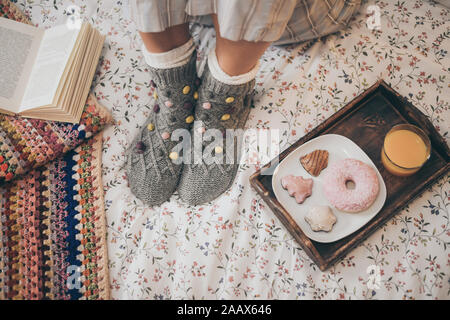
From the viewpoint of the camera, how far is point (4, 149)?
2.53 ft

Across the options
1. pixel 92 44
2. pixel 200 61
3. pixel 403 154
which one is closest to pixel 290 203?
pixel 403 154

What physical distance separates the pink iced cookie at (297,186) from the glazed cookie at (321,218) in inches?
1.5

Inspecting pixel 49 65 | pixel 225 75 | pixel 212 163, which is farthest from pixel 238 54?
pixel 49 65

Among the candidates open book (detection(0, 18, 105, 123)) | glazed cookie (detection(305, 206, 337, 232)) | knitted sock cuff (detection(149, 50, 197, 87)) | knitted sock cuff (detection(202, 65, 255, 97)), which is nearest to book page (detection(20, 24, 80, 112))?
open book (detection(0, 18, 105, 123))

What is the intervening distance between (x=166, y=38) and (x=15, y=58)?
47cm

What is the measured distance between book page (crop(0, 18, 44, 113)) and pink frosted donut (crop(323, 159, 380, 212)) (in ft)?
2.61

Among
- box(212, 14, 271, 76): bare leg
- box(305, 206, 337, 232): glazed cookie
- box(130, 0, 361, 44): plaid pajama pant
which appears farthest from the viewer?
box(305, 206, 337, 232): glazed cookie

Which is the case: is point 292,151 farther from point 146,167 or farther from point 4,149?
point 4,149

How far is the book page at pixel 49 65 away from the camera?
80 centimetres

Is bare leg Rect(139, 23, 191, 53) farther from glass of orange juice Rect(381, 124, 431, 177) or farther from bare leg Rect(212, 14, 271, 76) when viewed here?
glass of orange juice Rect(381, 124, 431, 177)

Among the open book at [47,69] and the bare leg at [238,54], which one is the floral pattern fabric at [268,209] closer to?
the open book at [47,69]

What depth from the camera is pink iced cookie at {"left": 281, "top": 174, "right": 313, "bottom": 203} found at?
28.9 inches

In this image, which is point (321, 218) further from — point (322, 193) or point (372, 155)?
point (372, 155)

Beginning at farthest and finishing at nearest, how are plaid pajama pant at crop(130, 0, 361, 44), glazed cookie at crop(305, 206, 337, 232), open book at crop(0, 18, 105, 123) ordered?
open book at crop(0, 18, 105, 123) → glazed cookie at crop(305, 206, 337, 232) → plaid pajama pant at crop(130, 0, 361, 44)
